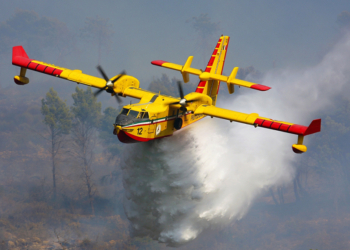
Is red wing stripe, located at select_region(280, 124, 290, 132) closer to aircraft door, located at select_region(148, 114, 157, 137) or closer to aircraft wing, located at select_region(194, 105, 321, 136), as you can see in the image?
aircraft wing, located at select_region(194, 105, 321, 136)

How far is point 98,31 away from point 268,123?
11293 centimetres

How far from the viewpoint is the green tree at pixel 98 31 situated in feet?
406

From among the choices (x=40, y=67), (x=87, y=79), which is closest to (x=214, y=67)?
(x=87, y=79)

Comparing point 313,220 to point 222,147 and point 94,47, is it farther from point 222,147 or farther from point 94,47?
point 94,47

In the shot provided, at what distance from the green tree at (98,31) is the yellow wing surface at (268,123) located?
107729 millimetres

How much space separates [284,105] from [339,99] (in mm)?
18448

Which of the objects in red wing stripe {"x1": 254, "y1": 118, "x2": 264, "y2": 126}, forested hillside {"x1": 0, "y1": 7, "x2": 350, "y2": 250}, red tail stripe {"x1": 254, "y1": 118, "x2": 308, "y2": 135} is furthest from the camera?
forested hillside {"x1": 0, "y1": 7, "x2": 350, "y2": 250}

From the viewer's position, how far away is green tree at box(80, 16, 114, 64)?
12384 centimetres

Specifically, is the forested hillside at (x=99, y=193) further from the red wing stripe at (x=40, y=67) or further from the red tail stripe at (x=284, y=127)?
the red tail stripe at (x=284, y=127)

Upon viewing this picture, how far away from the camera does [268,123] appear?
22.2 meters

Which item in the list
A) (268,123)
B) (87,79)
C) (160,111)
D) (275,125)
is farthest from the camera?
(87,79)

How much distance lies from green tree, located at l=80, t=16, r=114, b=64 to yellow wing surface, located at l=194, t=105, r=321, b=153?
353 ft

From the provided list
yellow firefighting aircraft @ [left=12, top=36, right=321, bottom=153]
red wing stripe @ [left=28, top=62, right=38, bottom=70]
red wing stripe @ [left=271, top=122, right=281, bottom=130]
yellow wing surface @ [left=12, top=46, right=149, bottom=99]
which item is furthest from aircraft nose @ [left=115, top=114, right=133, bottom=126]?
red wing stripe @ [left=28, top=62, right=38, bottom=70]

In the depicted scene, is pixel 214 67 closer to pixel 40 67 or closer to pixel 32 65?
pixel 40 67
